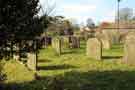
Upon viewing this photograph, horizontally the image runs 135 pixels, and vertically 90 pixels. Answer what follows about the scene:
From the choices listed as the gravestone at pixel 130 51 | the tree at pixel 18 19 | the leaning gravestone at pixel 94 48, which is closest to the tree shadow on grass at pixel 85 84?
the tree at pixel 18 19

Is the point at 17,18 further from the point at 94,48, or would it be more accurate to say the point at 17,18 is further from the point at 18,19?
the point at 94,48

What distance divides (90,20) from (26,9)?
9501cm

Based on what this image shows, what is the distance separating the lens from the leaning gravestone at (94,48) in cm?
2106

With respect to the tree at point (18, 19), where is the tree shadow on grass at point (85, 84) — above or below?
below

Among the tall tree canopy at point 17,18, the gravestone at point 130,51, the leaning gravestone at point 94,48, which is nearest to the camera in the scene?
the tall tree canopy at point 17,18

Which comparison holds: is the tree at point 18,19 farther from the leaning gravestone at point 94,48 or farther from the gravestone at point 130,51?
the leaning gravestone at point 94,48

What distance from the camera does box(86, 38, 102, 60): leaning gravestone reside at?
69.1 feet

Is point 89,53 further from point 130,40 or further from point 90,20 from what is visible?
point 90,20

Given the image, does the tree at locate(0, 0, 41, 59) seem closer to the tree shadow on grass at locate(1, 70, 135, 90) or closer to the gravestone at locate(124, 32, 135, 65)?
the tree shadow on grass at locate(1, 70, 135, 90)

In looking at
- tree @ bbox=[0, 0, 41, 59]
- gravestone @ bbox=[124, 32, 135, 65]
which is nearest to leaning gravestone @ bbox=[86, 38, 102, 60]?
gravestone @ bbox=[124, 32, 135, 65]

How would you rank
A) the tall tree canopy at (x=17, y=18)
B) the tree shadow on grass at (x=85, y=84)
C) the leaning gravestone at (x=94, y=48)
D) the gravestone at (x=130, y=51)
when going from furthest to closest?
1. the leaning gravestone at (x=94, y=48)
2. the gravestone at (x=130, y=51)
3. the tree shadow on grass at (x=85, y=84)
4. the tall tree canopy at (x=17, y=18)

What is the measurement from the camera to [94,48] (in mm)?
21422

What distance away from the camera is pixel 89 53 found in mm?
22109

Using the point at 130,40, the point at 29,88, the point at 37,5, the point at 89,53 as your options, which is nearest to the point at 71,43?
the point at 89,53
